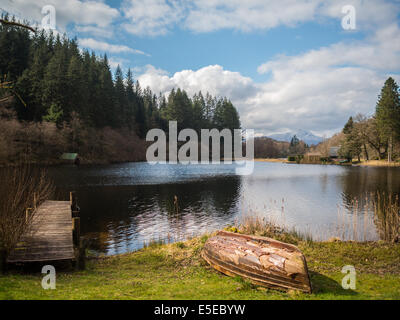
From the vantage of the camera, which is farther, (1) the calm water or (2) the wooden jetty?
(1) the calm water

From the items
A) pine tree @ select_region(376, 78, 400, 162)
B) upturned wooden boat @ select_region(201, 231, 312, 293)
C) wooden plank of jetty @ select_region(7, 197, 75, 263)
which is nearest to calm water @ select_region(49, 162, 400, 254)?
wooden plank of jetty @ select_region(7, 197, 75, 263)

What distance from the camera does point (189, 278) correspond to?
8125 mm

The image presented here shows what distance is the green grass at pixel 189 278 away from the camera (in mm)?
6254

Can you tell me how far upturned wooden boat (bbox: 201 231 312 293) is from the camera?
21.5ft

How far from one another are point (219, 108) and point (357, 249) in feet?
409

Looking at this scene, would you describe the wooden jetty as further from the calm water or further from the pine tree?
the pine tree

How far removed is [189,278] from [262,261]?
2.40m

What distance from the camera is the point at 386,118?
65.1 meters

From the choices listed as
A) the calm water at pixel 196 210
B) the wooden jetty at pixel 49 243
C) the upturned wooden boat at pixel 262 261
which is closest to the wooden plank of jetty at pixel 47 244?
the wooden jetty at pixel 49 243

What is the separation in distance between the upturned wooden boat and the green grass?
23 centimetres

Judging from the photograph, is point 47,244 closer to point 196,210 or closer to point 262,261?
point 262,261
